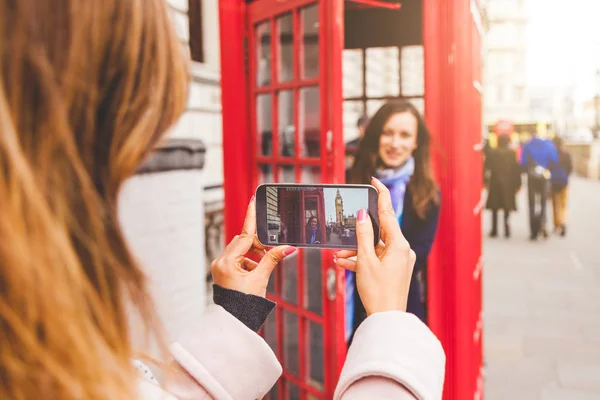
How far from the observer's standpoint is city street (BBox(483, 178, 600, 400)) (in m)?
4.44

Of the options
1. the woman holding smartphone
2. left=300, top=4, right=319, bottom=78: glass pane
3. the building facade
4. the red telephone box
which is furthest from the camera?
the building facade

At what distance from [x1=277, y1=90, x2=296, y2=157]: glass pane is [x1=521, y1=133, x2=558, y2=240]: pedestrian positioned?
763 centimetres

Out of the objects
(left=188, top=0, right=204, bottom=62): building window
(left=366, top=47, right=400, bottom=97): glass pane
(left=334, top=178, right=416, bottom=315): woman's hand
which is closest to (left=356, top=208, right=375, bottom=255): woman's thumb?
(left=334, top=178, right=416, bottom=315): woman's hand

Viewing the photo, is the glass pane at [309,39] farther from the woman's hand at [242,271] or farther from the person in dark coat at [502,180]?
the person in dark coat at [502,180]

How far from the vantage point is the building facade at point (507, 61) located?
4097cm

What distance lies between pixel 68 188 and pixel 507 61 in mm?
44123

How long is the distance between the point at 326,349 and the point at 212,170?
8.43 feet

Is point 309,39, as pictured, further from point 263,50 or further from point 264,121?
point 264,121

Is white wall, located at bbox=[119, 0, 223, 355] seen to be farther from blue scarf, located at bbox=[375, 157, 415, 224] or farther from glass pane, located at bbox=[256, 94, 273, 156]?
blue scarf, located at bbox=[375, 157, 415, 224]

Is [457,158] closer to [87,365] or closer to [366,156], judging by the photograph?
[366,156]

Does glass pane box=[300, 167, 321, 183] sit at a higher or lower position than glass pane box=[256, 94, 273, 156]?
lower

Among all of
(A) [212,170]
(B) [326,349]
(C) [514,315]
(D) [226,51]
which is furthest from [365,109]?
(C) [514,315]

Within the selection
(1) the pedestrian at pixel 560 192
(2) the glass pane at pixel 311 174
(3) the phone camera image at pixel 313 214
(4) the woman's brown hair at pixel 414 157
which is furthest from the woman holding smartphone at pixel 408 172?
(1) the pedestrian at pixel 560 192

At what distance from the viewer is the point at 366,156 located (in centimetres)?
302
